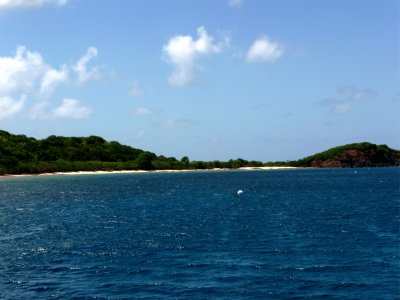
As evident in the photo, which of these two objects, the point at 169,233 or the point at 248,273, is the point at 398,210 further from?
the point at 248,273

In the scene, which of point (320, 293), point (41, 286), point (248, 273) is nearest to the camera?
point (320, 293)

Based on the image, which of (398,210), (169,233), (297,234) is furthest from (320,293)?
(398,210)

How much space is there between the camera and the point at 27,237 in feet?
187

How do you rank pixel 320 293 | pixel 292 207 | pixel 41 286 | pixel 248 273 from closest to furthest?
pixel 320 293
pixel 41 286
pixel 248 273
pixel 292 207

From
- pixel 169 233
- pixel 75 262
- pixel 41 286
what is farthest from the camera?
pixel 169 233

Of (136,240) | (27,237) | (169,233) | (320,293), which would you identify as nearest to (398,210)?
(169,233)

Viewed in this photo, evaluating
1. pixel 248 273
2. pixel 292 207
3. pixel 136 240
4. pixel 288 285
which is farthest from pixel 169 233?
pixel 292 207

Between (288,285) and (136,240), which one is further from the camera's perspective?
(136,240)

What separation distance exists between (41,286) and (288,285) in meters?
18.3

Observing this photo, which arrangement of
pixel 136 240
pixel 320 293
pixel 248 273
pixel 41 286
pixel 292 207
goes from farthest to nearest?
pixel 292 207 → pixel 136 240 → pixel 248 273 → pixel 41 286 → pixel 320 293

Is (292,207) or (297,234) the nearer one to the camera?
(297,234)

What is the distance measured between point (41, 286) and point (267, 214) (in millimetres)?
48313

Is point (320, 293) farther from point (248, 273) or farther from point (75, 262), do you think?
point (75, 262)

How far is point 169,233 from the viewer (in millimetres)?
59094
